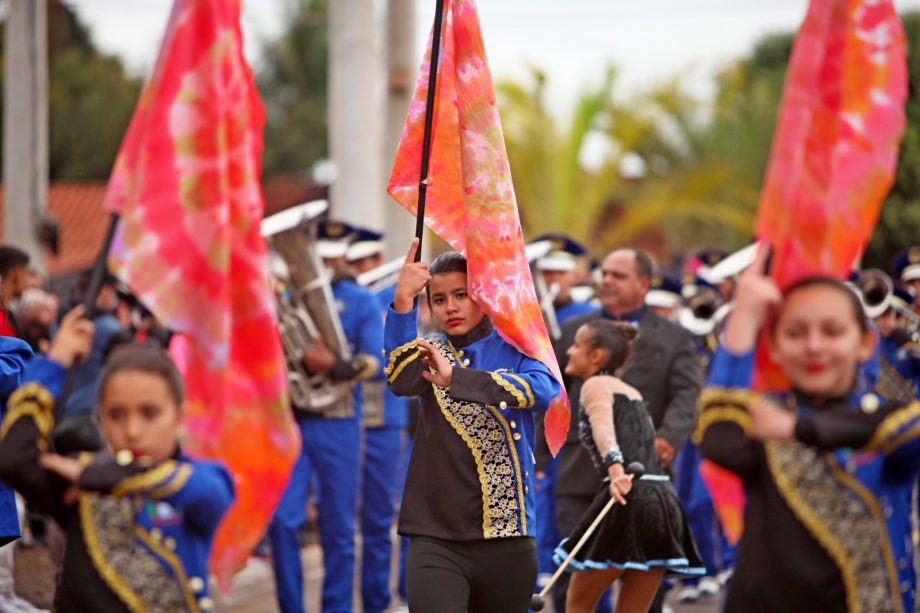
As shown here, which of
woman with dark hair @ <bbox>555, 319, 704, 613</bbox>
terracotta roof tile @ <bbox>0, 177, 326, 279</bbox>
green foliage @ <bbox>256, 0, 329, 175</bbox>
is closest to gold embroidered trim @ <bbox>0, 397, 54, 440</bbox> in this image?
woman with dark hair @ <bbox>555, 319, 704, 613</bbox>

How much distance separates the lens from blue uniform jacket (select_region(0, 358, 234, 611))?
447cm

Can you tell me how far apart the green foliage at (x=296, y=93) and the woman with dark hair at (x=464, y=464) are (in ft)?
143

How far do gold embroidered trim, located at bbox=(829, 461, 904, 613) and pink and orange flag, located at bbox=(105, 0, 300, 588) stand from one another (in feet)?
5.61

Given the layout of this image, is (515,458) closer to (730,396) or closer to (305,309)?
(730,396)

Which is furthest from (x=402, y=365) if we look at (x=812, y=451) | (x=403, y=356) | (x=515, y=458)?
(x=812, y=451)

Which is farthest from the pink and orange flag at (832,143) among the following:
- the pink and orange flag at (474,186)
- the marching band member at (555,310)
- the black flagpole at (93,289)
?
the marching band member at (555,310)

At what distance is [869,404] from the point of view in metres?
4.40

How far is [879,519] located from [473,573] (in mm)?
2090

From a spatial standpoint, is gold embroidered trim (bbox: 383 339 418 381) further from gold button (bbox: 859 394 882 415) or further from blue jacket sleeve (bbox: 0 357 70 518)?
gold button (bbox: 859 394 882 415)

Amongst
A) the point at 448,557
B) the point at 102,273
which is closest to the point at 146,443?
the point at 102,273

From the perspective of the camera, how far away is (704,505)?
11898 millimetres

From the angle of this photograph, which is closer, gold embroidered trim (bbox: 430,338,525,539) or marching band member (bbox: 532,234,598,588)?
gold embroidered trim (bbox: 430,338,525,539)

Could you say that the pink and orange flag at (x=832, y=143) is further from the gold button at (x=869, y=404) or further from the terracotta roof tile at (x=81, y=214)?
the terracotta roof tile at (x=81, y=214)

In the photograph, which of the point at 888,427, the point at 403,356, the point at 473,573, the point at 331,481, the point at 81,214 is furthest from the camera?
the point at 81,214
